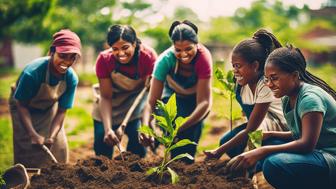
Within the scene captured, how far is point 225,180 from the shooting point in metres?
2.68

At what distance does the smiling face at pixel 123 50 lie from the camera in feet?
11.3

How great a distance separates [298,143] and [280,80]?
1.28 ft

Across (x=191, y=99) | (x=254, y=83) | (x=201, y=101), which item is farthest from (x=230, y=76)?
(x=191, y=99)

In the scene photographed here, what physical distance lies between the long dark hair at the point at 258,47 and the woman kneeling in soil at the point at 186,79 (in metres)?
0.52

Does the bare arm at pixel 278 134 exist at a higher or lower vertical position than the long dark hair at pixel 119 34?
lower

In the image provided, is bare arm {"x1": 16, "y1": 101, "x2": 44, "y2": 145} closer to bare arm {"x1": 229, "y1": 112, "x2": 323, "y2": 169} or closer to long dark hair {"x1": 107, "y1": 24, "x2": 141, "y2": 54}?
long dark hair {"x1": 107, "y1": 24, "x2": 141, "y2": 54}

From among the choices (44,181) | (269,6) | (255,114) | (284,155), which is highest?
(269,6)

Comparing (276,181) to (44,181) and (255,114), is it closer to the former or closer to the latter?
(255,114)

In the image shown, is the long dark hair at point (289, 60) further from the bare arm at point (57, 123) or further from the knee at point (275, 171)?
the bare arm at point (57, 123)

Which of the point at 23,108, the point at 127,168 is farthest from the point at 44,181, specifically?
the point at 23,108

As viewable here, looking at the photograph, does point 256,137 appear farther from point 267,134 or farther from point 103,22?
point 103,22

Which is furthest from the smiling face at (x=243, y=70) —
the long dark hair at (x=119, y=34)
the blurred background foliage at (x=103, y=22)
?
the blurred background foliage at (x=103, y=22)

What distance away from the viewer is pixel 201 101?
11.5 feet

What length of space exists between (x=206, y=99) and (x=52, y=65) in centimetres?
134
